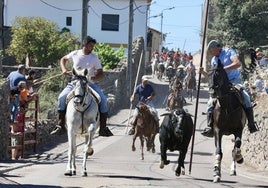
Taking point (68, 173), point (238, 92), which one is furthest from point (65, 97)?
point (238, 92)

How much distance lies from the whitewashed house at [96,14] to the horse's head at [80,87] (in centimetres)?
5396

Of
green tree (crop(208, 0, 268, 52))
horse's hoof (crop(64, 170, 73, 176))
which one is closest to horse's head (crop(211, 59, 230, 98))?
horse's hoof (crop(64, 170, 73, 176))

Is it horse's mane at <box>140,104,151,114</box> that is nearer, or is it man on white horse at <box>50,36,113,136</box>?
man on white horse at <box>50,36,113,136</box>

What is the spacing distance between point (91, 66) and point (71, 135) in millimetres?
1628

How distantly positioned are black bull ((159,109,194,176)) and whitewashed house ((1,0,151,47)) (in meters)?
53.2

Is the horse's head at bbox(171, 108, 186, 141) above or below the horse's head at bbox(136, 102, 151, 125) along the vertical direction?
above

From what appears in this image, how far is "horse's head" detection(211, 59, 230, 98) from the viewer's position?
554 inches

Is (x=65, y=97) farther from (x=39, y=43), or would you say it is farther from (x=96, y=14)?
(x=96, y=14)

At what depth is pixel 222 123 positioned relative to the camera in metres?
14.7

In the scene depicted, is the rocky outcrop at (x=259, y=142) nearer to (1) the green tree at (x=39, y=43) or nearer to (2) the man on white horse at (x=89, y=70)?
(2) the man on white horse at (x=89, y=70)

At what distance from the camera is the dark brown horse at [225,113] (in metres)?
14.1

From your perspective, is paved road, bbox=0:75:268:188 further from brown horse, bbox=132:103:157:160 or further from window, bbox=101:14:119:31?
window, bbox=101:14:119:31

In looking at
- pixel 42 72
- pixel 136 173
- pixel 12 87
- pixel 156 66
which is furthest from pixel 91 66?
pixel 156 66

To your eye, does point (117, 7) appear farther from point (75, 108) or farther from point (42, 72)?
point (75, 108)
